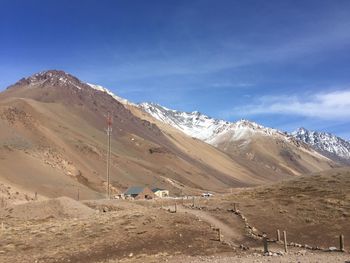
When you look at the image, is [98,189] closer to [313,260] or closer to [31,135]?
[31,135]

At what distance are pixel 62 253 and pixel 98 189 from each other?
10857 centimetres

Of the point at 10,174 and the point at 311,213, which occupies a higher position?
the point at 10,174

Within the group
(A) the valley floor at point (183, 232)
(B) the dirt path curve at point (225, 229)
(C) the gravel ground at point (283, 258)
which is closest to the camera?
(C) the gravel ground at point (283, 258)

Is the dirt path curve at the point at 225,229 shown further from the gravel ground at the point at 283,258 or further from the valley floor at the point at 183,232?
the gravel ground at the point at 283,258

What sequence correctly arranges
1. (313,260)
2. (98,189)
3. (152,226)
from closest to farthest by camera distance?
(313,260) → (152,226) → (98,189)

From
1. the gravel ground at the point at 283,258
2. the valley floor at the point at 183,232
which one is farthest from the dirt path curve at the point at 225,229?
the gravel ground at the point at 283,258

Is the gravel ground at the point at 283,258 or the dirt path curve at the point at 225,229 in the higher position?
the dirt path curve at the point at 225,229

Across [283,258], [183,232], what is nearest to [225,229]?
[183,232]

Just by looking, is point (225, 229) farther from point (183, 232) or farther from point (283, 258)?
point (283, 258)

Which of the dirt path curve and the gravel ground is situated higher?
the dirt path curve

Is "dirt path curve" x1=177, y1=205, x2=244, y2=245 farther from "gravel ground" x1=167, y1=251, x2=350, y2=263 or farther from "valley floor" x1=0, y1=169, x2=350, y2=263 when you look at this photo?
"gravel ground" x1=167, y1=251, x2=350, y2=263

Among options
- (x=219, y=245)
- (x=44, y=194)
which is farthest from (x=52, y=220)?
(x=44, y=194)

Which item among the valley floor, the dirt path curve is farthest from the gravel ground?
the dirt path curve

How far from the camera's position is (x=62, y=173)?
13788 centimetres
